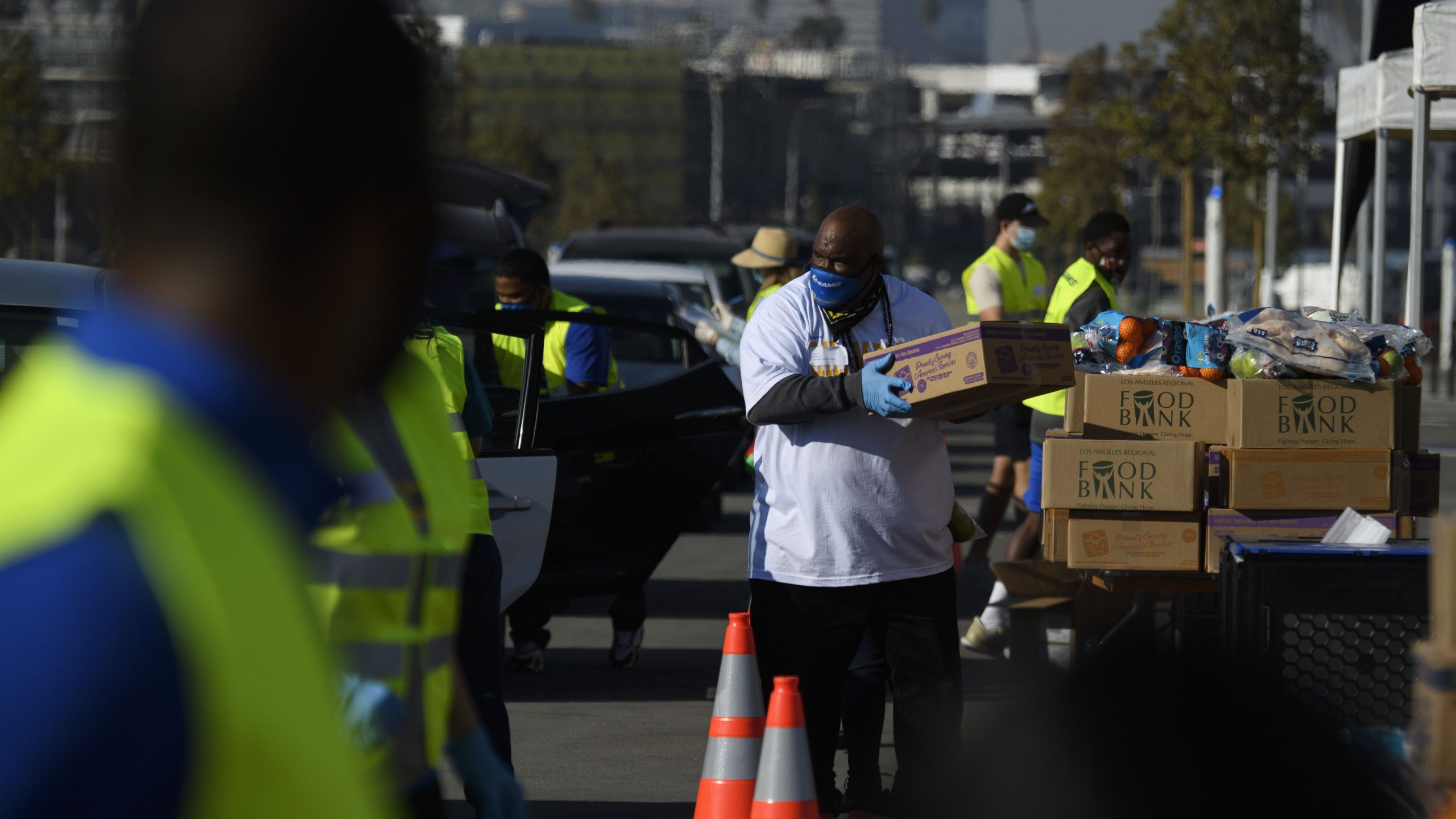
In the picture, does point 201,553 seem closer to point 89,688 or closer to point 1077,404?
point 89,688

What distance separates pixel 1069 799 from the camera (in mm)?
1845

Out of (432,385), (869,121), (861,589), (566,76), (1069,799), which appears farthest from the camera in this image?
(869,121)

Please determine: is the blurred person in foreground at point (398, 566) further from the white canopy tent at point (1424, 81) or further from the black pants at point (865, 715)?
the white canopy tent at point (1424, 81)

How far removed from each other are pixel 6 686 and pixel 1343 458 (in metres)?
5.09

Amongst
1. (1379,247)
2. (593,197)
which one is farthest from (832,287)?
(593,197)

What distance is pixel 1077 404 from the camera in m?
5.75

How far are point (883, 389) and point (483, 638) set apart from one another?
1.23 metres

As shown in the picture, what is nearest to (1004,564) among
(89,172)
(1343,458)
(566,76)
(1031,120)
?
(1343,458)

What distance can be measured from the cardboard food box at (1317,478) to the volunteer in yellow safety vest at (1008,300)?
313 cm

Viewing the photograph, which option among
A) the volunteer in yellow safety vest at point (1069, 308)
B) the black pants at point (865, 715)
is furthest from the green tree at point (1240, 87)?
the black pants at point (865, 715)

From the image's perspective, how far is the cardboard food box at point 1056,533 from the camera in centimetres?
570

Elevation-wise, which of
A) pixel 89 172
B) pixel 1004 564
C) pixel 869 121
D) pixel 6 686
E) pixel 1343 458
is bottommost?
pixel 1004 564

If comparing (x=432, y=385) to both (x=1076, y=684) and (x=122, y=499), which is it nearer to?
(x=122, y=499)

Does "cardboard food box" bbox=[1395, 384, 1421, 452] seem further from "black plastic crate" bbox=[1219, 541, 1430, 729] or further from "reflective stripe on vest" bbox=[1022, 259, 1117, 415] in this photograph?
"reflective stripe on vest" bbox=[1022, 259, 1117, 415]
